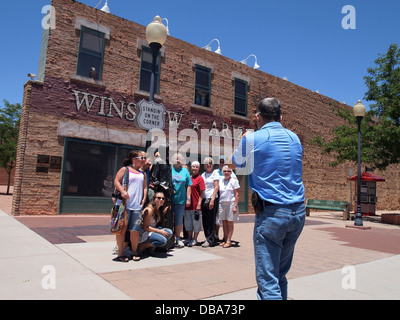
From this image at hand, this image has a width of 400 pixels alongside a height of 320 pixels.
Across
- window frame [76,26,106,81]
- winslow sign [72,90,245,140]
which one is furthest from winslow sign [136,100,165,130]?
window frame [76,26,106,81]

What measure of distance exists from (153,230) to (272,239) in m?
3.36

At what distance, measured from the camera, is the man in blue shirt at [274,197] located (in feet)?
7.89

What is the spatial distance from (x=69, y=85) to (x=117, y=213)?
25.6 feet

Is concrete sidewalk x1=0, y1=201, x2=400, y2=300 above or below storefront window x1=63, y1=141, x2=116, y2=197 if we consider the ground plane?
below

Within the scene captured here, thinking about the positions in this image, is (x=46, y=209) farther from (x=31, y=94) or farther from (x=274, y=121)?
(x=274, y=121)

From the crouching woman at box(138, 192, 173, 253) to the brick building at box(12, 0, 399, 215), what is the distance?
360 centimetres

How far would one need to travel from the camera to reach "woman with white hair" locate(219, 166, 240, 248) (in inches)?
268

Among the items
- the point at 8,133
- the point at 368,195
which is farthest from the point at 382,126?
the point at 8,133

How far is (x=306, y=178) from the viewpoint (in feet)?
61.9

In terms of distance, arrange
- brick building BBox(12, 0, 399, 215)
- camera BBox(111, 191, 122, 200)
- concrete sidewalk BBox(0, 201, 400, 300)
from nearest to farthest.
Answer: concrete sidewalk BBox(0, 201, 400, 300) < camera BBox(111, 191, 122, 200) < brick building BBox(12, 0, 399, 215)

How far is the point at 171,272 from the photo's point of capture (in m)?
4.54

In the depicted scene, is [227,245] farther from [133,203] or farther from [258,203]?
[258,203]

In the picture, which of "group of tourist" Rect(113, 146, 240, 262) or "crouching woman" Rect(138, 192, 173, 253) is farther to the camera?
"crouching woman" Rect(138, 192, 173, 253)

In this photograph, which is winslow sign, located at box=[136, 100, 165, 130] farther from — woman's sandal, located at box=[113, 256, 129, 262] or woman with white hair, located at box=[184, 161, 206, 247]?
Result: woman's sandal, located at box=[113, 256, 129, 262]
